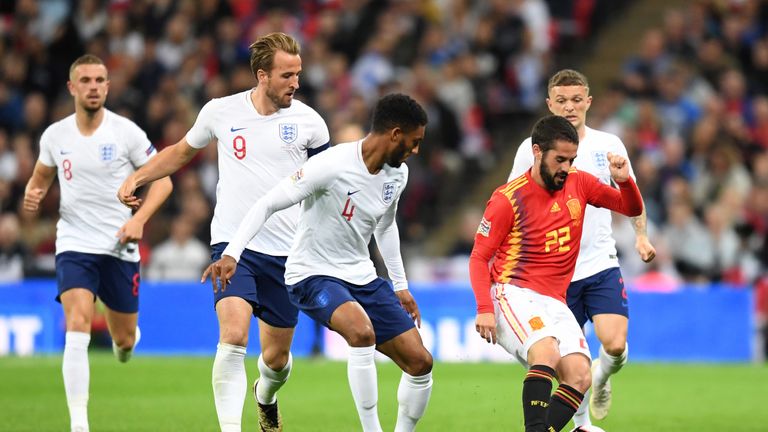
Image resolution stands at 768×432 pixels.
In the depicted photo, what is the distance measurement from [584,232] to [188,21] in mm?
12997

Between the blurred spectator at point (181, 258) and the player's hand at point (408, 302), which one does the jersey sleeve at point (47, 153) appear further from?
the blurred spectator at point (181, 258)

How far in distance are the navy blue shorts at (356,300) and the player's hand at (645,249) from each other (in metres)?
1.74

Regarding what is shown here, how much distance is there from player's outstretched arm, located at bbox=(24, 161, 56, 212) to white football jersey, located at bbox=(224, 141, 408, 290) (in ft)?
8.54

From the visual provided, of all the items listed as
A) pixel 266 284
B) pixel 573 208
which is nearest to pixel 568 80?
pixel 573 208

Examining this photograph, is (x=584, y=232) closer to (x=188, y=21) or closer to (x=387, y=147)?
(x=387, y=147)

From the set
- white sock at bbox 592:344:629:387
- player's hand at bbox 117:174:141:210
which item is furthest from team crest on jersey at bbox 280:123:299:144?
white sock at bbox 592:344:629:387

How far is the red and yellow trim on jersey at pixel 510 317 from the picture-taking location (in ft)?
26.2

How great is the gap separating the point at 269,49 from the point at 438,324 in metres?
8.29

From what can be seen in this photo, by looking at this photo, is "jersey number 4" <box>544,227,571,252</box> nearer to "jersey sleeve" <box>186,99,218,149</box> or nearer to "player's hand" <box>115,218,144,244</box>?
"jersey sleeve" <box>186,99,218,149</box>

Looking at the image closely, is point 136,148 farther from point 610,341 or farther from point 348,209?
point 610,341

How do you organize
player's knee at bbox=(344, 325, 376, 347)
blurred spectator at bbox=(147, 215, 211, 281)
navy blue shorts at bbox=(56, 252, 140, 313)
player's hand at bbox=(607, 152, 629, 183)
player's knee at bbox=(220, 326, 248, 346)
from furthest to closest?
1. blurred spectator at bbox=(147, 215, 211, 281)
2. navy blue shorts at bbox=(56, 252, 140, 313)
3. player's knee at bbox=(220, 326, 248, 346)
4. player's hand at bbox=(607, 152, 629, 183)
5. player's knee at bbox=(344, 325, 376, 347)

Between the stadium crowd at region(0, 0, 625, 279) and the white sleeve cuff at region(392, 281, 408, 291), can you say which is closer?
the white sleeve cuff at region(392, 281, 408, 291)

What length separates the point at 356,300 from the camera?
323 inches

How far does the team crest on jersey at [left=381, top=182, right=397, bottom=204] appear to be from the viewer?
26.6 feet
